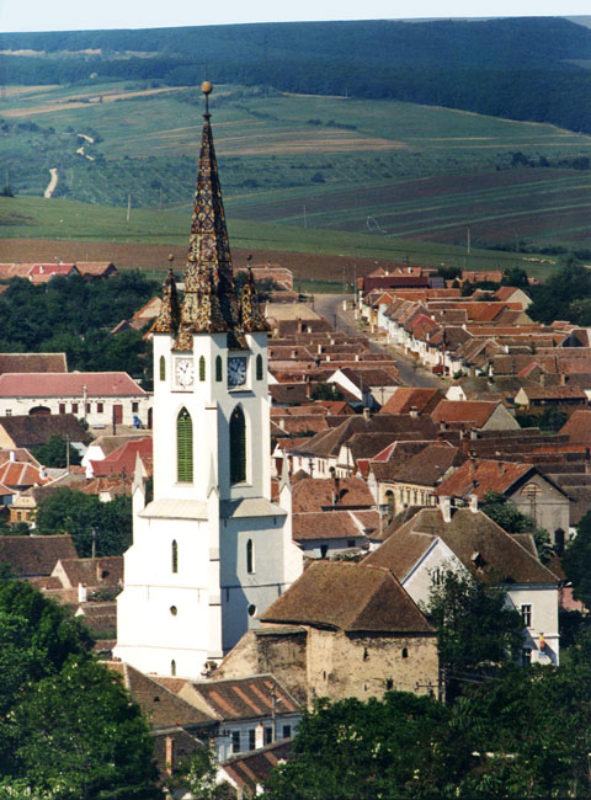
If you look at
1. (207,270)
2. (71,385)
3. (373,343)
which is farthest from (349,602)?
(373,343)

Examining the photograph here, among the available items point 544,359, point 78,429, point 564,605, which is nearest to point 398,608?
point 564,605

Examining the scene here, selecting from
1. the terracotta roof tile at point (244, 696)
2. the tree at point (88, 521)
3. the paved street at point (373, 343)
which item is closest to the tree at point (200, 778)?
the terracotta roof tile at point (244, 696)

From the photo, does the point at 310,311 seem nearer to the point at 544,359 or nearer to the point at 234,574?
the point at 544,359

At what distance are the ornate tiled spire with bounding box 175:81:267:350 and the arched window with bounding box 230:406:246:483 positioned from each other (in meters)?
1.39

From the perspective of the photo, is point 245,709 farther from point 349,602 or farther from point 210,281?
point 210,281

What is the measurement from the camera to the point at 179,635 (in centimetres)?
5216

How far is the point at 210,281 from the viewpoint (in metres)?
53.3

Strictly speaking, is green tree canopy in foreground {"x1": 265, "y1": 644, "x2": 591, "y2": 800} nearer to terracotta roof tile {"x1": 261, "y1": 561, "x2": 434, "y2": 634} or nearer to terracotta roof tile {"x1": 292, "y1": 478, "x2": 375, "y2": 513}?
terracotta roof tile {"x1": 261, "y1": 561, "x2": 434, "y2": 634}

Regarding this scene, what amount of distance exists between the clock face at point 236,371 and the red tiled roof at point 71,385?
2657 inches

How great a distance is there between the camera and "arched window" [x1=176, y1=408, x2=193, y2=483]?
2069 inches

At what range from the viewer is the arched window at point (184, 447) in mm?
52562

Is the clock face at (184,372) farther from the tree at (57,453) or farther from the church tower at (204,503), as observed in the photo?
the tree at (57,453)

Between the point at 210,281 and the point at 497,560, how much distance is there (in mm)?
9152

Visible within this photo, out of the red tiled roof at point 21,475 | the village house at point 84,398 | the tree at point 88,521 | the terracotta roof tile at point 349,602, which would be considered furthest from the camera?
the village house at point 84,398
